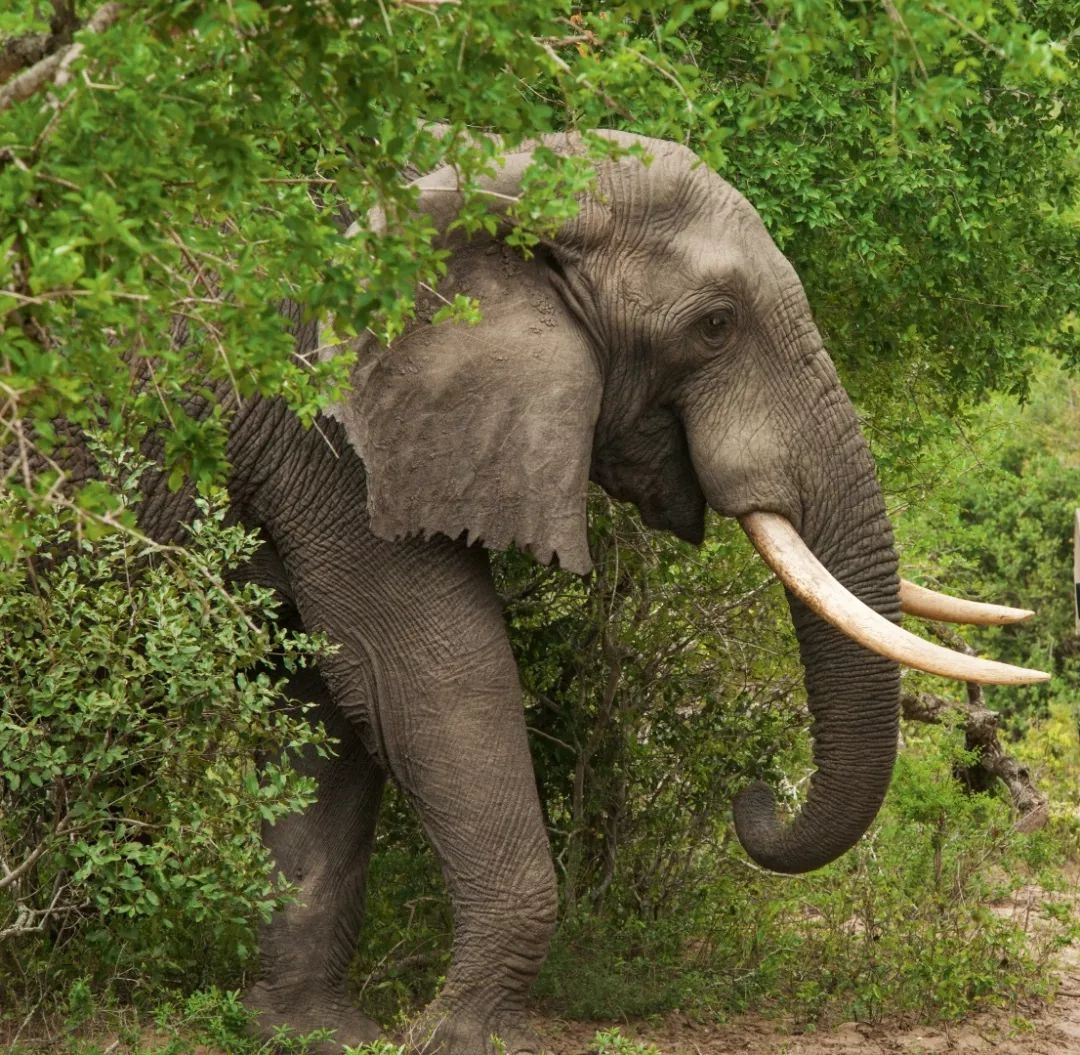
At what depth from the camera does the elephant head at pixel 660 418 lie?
5906mm

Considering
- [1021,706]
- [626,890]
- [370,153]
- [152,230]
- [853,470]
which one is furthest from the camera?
[1021,706]

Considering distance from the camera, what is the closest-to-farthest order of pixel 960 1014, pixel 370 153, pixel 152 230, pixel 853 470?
pixel 152 230 < pixel 370 153 < pixel 853 470 < pixel 960 1014

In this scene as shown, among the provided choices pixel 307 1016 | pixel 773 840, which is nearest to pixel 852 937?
pixel 773 840

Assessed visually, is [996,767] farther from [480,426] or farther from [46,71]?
[46,71]

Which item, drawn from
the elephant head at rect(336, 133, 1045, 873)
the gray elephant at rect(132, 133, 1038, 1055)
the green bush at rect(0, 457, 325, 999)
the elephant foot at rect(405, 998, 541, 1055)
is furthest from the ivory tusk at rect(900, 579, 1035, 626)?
the green bush at rect(0, 457, 325, 999)

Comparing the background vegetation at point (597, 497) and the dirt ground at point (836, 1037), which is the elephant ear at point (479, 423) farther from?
the dirt ground at point (836, 1037)

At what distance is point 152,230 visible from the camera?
3.70 meters

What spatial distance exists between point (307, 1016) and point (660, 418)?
2203mm

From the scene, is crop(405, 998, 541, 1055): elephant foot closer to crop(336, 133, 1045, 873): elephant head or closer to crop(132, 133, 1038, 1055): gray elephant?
crop(132, 133, 1038, 1055): gray elephant

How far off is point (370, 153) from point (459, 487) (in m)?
1.91

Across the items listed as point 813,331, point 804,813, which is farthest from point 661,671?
point 813,331

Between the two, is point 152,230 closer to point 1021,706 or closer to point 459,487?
point 459,487

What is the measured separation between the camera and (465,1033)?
19.4 feet

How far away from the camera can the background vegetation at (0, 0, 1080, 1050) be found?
381cm
